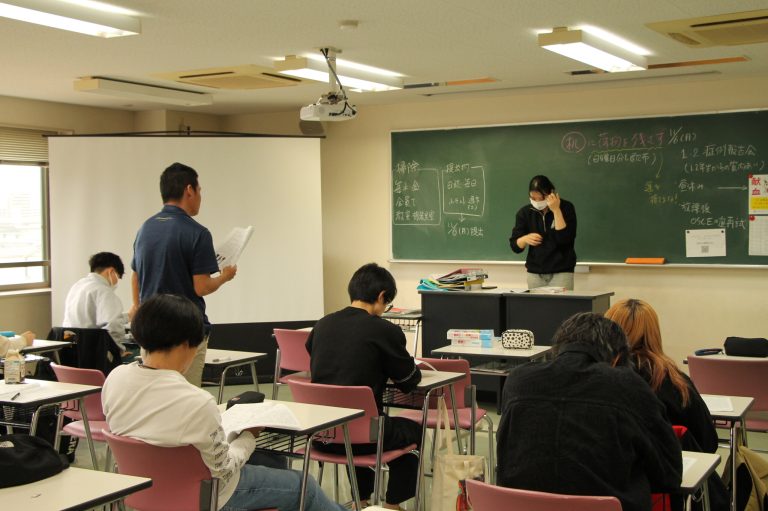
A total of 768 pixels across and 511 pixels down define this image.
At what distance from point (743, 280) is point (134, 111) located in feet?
20.4

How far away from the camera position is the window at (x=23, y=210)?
8.02 metres

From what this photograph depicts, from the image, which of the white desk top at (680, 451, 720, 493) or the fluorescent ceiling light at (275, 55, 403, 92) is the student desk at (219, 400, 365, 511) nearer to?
the white desk top at (680, 451, 720, 493)

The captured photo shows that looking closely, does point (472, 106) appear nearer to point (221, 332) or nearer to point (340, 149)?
point (340, 149)

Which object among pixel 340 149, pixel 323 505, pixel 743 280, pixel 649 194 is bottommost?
pixel 323 505

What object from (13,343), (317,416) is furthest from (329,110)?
(317,416)

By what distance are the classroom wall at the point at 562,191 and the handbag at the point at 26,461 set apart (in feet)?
19.6

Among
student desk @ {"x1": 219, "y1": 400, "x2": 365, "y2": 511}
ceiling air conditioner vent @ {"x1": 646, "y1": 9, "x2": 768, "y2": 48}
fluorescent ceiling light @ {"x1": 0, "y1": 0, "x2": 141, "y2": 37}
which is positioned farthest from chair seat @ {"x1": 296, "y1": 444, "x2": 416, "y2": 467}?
ceiling air conditioner vent @ {"x1": 646, "y1": 9, "x2": 768, "y2": 48}

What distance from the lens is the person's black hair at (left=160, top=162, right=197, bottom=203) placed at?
415 centimetres

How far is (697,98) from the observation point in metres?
7.25

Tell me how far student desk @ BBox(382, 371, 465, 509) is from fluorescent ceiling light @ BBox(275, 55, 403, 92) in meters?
2.82

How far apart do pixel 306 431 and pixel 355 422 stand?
78 centimetres

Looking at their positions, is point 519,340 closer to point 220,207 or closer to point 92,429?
point 92,429

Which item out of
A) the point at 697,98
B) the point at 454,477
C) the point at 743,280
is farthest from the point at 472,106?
the point at 454,477

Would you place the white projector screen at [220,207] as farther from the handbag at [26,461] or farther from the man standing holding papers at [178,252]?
the handbag at [26,461]
